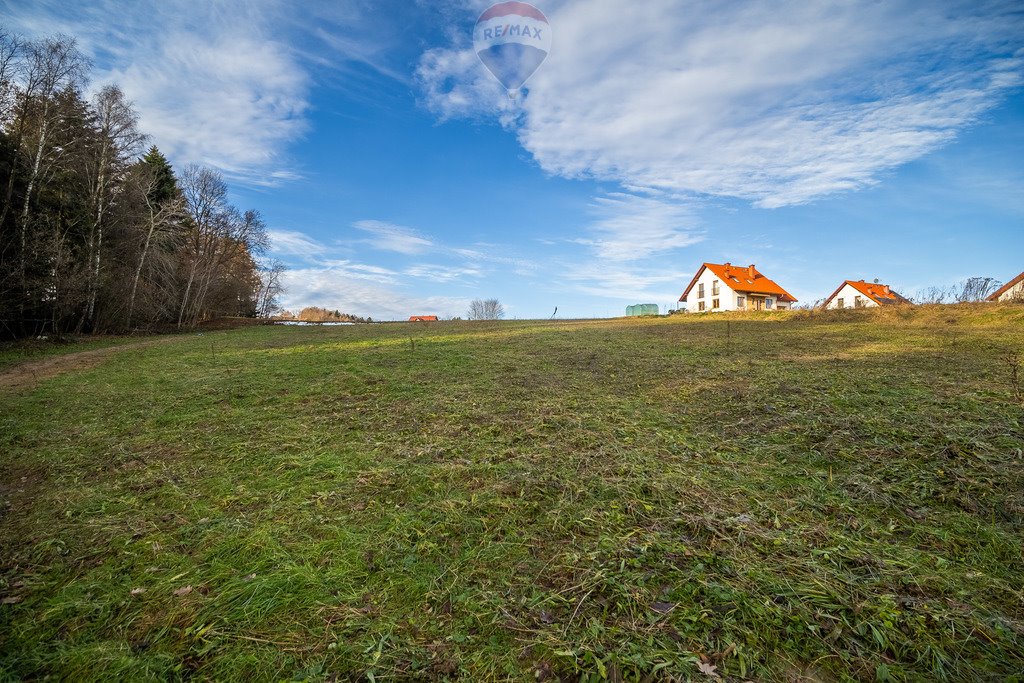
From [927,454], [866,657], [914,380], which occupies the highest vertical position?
[914,380]

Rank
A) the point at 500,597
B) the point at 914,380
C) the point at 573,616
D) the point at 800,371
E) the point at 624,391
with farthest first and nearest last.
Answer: the point at 800,371 → the point at 624,391 → the point at 914,380 → the point at 500,597 → the point at 573,616

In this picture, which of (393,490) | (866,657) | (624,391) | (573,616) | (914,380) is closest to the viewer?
(866,657)

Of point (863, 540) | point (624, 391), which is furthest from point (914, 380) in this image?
point (863, 540)

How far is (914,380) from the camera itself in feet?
24.4

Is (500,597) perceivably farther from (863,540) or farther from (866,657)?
(863,540)

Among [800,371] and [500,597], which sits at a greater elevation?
[800,371]

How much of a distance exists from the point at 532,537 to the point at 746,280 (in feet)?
190

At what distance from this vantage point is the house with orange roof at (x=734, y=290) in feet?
164

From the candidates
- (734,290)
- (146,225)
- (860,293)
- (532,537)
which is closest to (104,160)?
(146,225)

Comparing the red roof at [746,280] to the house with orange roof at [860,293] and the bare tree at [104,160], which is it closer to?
the house with orange roof at [860,293]

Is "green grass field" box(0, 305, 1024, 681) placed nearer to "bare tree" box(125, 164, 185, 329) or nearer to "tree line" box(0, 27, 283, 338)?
"tree line" box(0, 27, 283, 338)

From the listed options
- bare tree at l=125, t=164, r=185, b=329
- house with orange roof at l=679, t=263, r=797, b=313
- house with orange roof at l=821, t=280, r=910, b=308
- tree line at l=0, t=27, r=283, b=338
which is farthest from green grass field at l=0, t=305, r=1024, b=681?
house with orange roof at l=821, t=280, r=910, b=308

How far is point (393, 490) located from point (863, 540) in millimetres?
4106

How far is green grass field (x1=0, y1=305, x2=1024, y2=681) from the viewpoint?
7.89 ft
